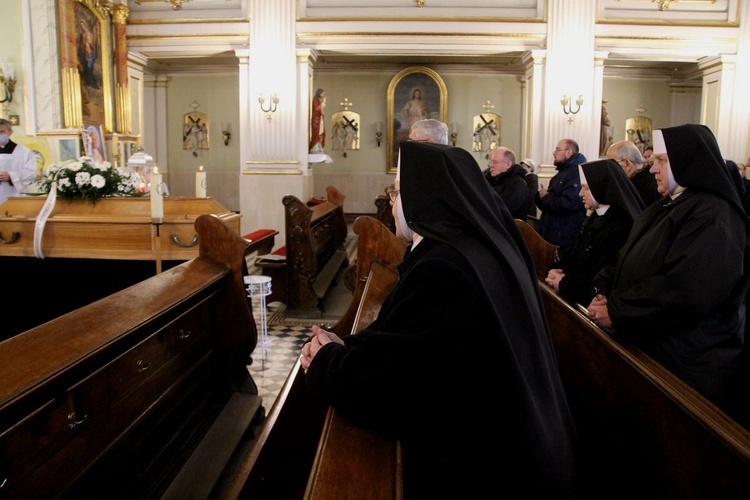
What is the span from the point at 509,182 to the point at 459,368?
4652 mm

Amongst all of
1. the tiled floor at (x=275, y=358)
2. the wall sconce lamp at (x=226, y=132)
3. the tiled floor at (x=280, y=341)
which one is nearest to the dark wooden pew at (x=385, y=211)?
the tiled floor at (x=280, y=341)

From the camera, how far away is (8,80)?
9.06 metres

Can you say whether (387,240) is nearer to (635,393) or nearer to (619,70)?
(635,393)

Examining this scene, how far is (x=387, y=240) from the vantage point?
13.0 feet

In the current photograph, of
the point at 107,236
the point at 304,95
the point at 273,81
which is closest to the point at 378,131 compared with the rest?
the point at 304,95

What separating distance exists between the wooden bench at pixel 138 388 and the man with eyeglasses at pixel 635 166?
328 centimetres

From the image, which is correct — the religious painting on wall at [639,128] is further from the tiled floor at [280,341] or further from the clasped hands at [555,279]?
the clasped hands at [555,279]

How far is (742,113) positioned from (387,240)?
401 inches

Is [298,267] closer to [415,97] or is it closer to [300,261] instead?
[300,261]

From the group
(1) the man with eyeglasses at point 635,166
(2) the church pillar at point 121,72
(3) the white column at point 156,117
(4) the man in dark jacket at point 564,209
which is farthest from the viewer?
(3) the white column at point 156,117

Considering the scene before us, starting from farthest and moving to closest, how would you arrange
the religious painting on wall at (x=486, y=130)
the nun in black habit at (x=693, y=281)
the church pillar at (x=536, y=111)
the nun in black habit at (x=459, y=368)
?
the religious painting on wall at (x=486, y=130)
the church pillar at (x=536, y=111)
the nun in black habit at (x=693, y=281)
the nun in black habit at (x=459, y=368)

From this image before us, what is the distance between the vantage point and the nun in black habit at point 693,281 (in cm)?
234

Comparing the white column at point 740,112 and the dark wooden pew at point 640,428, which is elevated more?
the white column at point 740,112

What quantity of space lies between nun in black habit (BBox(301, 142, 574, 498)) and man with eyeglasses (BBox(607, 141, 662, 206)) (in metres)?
3.70
